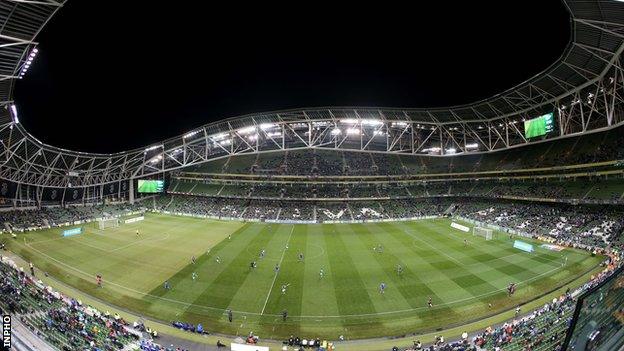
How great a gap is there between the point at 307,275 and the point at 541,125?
1329 inches

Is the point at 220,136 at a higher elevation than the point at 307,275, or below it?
higher

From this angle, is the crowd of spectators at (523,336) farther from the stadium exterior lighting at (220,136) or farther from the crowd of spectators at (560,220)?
the stadium exterior lighting at (220,136)

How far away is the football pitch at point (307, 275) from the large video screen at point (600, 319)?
17937 mm

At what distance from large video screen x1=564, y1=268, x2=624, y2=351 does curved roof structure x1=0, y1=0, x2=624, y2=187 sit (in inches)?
926

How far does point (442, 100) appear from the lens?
4934 centimetres

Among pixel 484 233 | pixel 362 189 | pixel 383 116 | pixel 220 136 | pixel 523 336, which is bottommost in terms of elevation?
pixel 523 336

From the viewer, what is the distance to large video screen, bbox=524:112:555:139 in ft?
133

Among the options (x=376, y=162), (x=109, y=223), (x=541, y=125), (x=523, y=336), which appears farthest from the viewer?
(x=376, y=162)

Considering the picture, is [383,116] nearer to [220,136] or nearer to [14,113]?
[220,136]

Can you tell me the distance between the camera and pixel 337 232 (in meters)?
51.7

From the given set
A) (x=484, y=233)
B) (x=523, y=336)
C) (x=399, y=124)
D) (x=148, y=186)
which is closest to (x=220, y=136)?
(x=148, y=186)

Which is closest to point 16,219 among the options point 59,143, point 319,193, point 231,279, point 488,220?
point 59,143

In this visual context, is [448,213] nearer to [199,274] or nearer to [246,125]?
[246,125]

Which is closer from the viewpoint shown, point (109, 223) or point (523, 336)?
point (523, 336)
